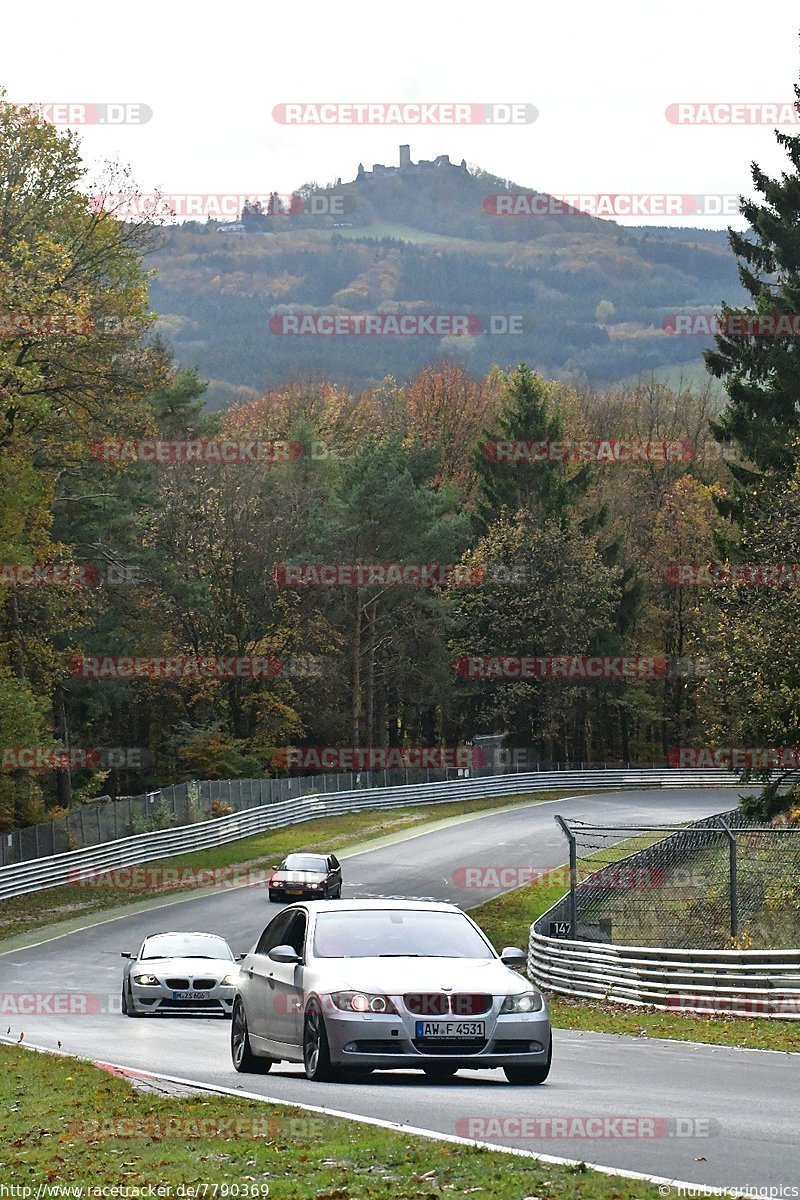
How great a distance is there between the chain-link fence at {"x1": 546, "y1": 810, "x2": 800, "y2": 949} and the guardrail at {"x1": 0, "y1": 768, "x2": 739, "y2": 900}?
1934cm

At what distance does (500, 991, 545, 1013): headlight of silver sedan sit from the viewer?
39.8 ft

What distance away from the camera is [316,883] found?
41062 mm

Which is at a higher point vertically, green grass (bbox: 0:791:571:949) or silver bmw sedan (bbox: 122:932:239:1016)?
silver bmw sedan (bbox: 122:932:239:1016)

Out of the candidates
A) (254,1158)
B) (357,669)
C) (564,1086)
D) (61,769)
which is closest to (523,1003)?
(564,1086)

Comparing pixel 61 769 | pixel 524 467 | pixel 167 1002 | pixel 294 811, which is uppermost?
pixel 524 467

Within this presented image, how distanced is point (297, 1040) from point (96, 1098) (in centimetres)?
162

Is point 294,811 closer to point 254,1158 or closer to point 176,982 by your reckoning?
point 176,982

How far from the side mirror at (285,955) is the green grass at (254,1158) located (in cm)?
148

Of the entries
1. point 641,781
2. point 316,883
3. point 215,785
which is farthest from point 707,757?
point 316,883

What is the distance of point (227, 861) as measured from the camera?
5128 cm

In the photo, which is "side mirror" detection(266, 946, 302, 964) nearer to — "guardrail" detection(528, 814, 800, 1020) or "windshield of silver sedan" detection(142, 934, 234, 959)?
"guardrail" detection(528, 814, 800, 1020)

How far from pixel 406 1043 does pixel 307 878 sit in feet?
98.4

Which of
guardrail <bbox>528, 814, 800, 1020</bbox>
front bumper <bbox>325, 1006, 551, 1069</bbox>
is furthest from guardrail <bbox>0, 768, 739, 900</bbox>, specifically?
front bumper <bbox>325, 1006, 551, 1069</bbox>

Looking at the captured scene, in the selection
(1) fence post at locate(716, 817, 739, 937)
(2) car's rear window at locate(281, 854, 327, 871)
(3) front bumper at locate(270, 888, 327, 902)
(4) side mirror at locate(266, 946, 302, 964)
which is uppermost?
(4) side mirror at locate(266, 946, 302, 964)
